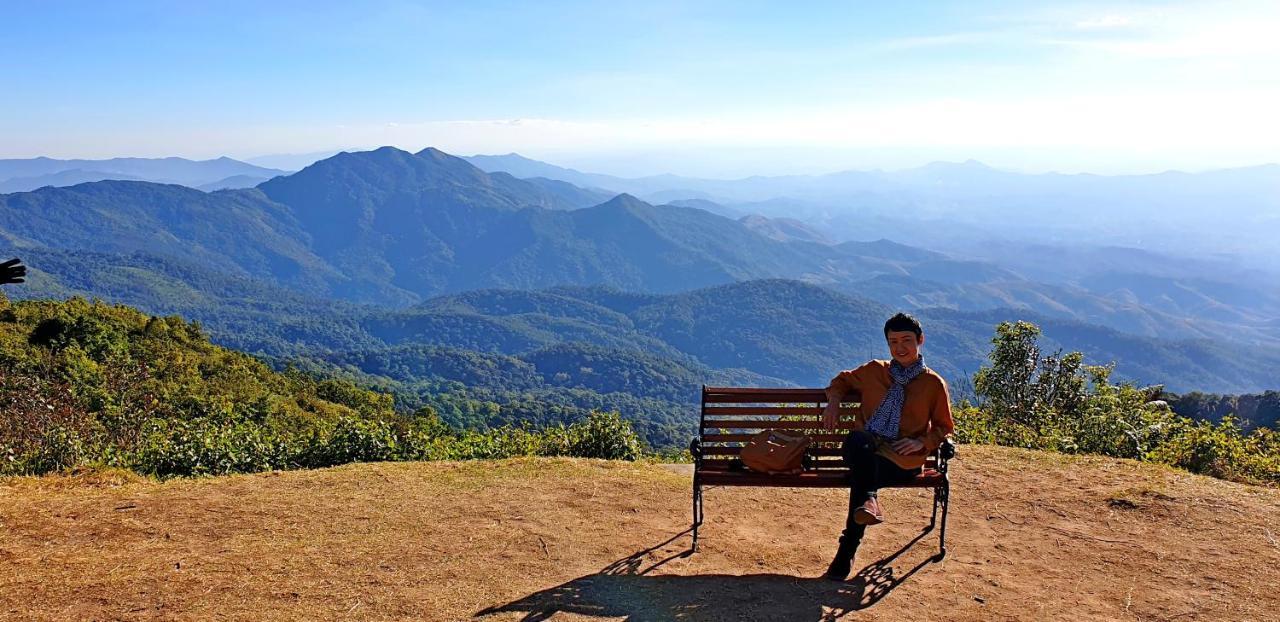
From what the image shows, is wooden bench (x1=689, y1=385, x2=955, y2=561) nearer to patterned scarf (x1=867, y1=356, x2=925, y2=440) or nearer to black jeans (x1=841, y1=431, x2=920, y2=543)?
black jeans (x1=841, y1=431, x2=920, y2=543)

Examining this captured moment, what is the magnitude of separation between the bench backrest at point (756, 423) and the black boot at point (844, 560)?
0.76 m

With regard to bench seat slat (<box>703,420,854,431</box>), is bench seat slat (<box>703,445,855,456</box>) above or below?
below

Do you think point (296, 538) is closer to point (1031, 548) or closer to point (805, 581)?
point (805, 581)

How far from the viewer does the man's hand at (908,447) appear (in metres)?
5.18

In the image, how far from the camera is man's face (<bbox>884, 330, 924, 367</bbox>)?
5.18 metres

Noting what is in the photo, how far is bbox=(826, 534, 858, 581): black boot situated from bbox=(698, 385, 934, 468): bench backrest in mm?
758

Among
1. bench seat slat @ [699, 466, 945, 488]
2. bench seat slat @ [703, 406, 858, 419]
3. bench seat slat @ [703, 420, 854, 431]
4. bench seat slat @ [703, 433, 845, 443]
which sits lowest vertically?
bench seat slat @ [699, 466, 945, 488]

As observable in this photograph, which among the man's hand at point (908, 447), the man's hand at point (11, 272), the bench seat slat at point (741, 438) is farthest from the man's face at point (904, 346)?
the man's hand at point (11, 272)

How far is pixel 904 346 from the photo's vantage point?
520 centimetres

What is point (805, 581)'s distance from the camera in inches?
201

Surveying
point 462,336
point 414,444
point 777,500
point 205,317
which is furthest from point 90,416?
point 205,317

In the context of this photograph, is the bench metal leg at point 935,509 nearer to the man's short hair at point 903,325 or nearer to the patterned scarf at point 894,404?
the patterned scarf at point 894,404

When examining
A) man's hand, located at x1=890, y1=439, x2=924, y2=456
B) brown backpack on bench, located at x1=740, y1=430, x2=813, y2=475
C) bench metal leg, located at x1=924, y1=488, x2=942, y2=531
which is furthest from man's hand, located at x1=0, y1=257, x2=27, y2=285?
bench metal leg, located at x1=924, y1=488, x2=942, y2=531

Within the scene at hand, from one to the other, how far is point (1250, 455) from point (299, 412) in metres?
21.6
